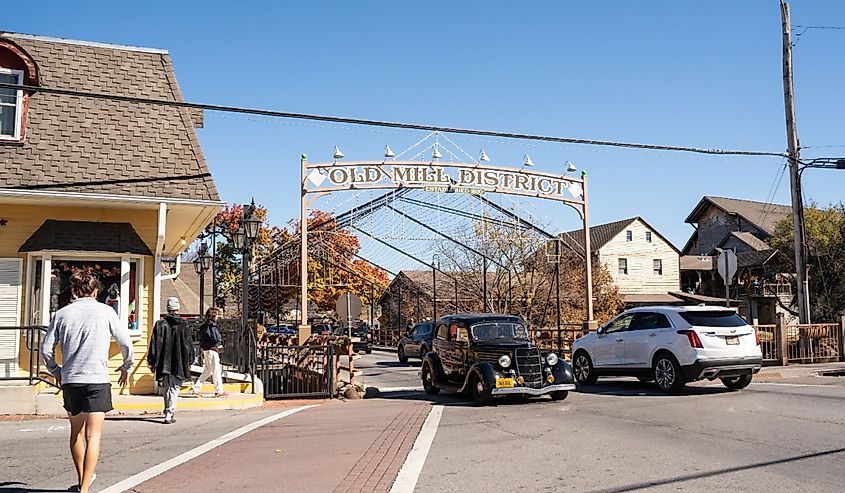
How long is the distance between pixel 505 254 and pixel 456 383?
21.0m

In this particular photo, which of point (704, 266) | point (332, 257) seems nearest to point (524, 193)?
point (332, 257)

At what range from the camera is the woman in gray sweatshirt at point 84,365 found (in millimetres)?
6633

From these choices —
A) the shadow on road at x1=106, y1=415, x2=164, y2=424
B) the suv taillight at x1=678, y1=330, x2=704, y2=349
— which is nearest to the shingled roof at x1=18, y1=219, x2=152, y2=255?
the shadow on road at x1=106, y1=415, x2=164, y2=424

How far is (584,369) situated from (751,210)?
4655 cm

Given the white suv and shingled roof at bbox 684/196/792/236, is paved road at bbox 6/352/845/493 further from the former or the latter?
shingled roof at bbox 684/196/792/236

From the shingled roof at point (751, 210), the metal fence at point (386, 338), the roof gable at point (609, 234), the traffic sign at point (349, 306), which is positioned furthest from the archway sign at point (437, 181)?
the shingled roof at point (751, 210)

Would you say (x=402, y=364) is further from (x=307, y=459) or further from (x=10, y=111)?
(x=307, y=459)

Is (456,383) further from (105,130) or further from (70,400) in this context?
(70,400)

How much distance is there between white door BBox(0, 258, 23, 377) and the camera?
13211 millimetres

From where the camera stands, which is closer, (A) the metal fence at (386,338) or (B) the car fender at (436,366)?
(B) the car fender at (436,366)

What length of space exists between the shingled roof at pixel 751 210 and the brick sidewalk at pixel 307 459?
50230 mm

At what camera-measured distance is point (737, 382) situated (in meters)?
15.4

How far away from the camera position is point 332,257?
42781 millimetres

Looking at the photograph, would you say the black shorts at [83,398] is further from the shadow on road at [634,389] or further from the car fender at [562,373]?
the shadow on road at [634,389]
